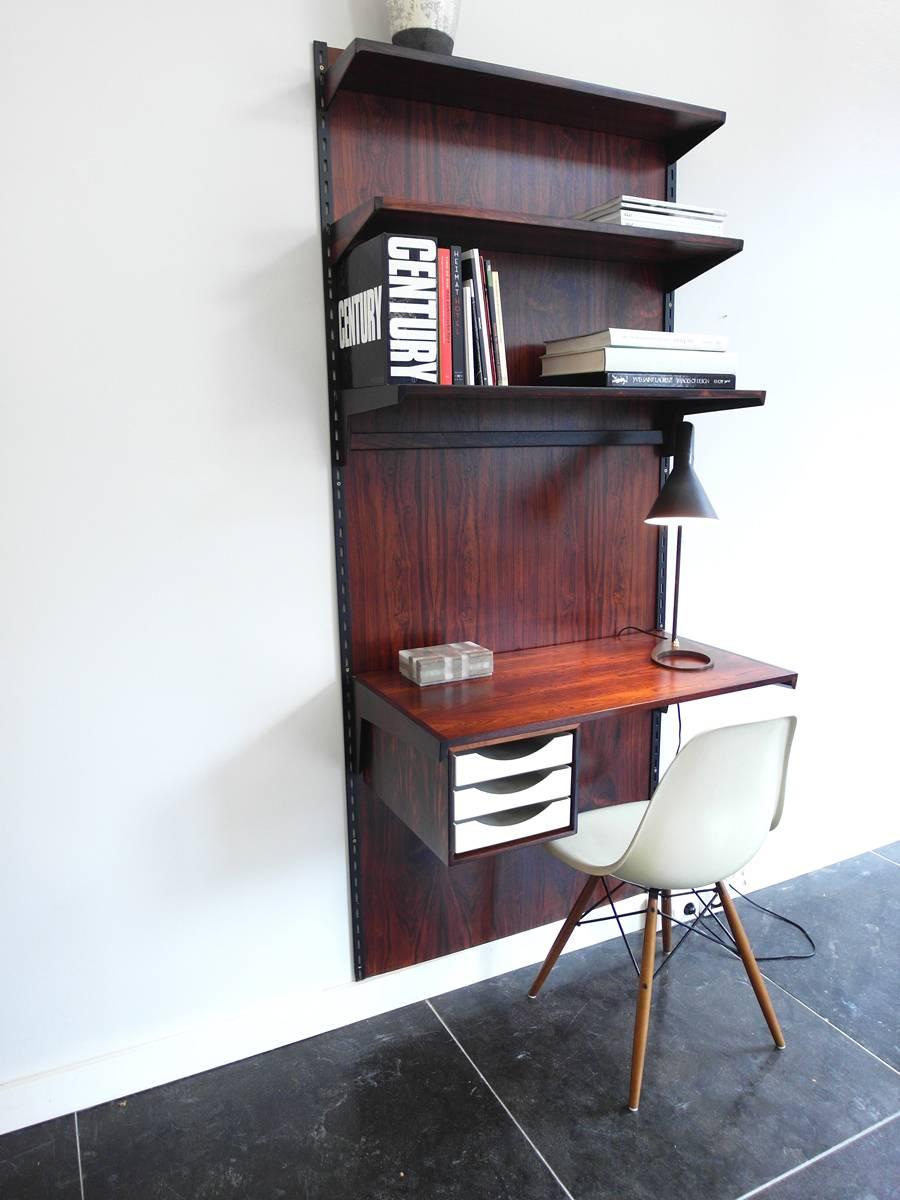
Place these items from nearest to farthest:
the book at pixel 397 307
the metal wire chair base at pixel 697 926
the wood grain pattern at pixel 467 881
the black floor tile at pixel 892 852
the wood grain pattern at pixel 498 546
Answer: the book at pixel 397 307, the wood grain pattern at pixel 498 546, the wood grain pattern at pixel 467 881, the metal wire chair base at pixel 697 926, the black floor tile at pixel 892 852

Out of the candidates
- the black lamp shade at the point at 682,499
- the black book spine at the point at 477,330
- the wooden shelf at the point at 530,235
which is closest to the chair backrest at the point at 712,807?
the black lamp shade at the point at 682,499

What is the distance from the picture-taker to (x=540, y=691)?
1.69 m

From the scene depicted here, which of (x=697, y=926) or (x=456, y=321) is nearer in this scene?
(x=456, y=321)

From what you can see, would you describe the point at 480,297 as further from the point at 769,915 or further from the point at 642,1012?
the point at 769,915

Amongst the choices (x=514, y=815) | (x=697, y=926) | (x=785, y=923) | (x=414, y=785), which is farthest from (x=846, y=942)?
(x=414, y=785)

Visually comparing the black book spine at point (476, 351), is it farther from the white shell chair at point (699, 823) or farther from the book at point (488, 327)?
the white shell chair at point (699, 823)

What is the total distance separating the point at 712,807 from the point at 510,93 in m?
1.46

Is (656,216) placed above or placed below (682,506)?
above

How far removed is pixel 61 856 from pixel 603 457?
56.8 inches

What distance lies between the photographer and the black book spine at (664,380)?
65.4 inches

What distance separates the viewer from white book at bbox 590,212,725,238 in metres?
1.67

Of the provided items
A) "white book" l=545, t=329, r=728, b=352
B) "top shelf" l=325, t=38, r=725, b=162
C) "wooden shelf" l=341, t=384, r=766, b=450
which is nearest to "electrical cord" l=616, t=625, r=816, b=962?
"wooden shelf" l=341, t=384, r=766, b=450

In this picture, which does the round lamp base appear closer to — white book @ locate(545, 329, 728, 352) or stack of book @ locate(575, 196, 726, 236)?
white book @ locate(545, 329, 728, 352)

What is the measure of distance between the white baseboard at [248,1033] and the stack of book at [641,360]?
138cm
